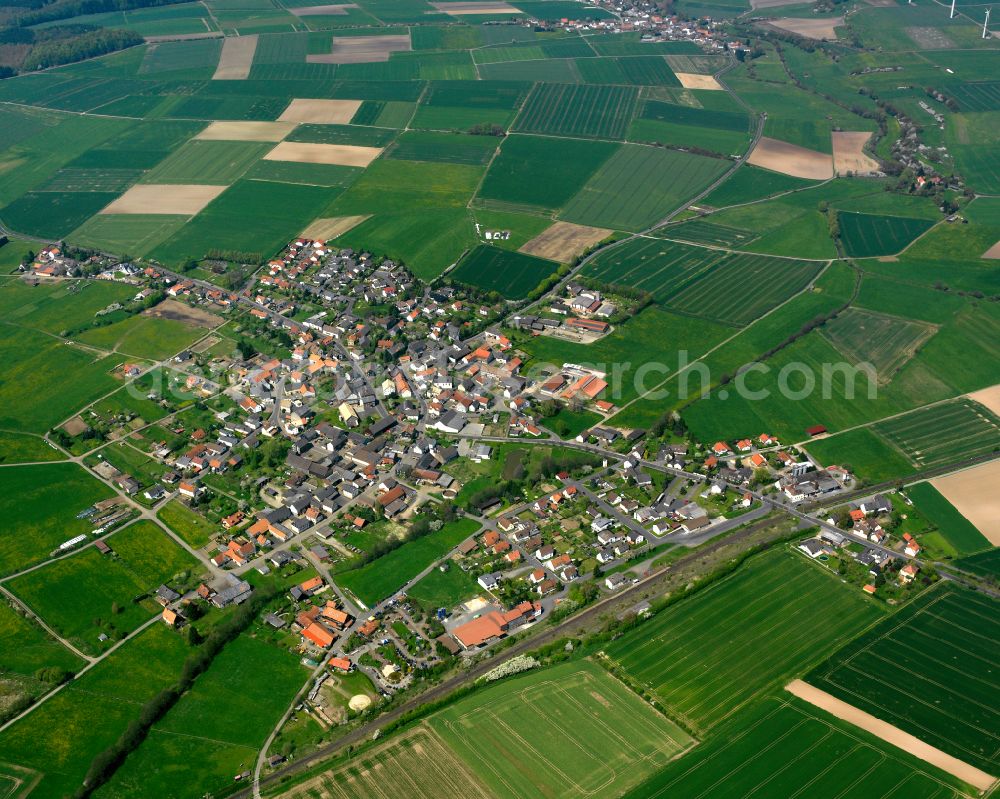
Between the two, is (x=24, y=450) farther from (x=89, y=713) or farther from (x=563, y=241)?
(x=563, y=241)

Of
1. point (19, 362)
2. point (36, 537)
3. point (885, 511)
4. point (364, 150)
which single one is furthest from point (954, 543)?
point (364, 150)

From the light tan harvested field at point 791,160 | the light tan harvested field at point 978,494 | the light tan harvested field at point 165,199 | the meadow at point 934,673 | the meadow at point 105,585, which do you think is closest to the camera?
the meadow at point 934,673

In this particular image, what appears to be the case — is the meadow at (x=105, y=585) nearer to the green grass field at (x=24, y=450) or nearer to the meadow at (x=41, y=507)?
the meadow at (x=41, y=507)

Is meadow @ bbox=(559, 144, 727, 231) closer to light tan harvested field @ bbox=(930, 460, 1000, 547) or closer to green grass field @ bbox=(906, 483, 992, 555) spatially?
light tan harvested field @ bbox=(930, 460, 1000, 547)

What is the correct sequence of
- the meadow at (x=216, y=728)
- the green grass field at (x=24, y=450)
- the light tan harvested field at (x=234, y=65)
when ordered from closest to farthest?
the meadow at (x=216, y=728) < the green grass field at (x=24, y=450) < the light tan harvested field at (x=234, y=65)

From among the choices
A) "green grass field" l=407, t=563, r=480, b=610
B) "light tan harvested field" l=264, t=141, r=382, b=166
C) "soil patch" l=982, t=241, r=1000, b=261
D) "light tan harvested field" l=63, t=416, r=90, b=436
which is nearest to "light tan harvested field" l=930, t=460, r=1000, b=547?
"green grass field" l=407, t=563, r=480, b=610

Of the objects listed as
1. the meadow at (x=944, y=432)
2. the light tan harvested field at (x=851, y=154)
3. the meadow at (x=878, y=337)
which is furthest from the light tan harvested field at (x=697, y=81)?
the meadow at (x=944, y=432)
